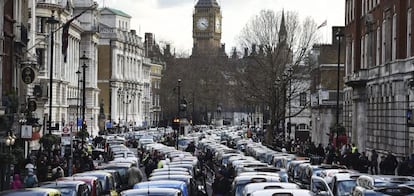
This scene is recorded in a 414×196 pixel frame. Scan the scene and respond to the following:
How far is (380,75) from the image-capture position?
56.1 metres

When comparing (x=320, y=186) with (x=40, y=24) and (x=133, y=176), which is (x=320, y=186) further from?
(x=40, y=24)

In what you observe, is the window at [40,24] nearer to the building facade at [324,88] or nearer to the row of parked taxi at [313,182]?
the building facade at [324,88]

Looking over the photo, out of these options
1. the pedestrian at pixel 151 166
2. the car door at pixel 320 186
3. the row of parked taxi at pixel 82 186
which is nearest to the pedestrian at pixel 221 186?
the car door at pixel 320 186

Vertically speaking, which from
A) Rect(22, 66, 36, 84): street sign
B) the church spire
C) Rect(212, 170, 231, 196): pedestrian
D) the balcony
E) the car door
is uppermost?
the church spire

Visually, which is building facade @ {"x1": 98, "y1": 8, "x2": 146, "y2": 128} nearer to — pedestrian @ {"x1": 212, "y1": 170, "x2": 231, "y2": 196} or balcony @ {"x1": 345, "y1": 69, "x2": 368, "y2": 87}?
balcony @ {"x1": 345, "y1": 69, "x2": 368, "y2": 87}

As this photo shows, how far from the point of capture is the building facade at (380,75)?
162 ft

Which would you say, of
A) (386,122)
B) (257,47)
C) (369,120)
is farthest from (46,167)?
(257,47)

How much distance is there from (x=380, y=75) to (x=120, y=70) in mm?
123085

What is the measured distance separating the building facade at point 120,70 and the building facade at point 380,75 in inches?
3633

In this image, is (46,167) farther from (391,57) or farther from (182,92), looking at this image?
(182,92)

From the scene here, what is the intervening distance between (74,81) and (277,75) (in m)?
36.0

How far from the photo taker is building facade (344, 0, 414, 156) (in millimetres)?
49438

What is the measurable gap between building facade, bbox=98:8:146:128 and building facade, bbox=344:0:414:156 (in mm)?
92272

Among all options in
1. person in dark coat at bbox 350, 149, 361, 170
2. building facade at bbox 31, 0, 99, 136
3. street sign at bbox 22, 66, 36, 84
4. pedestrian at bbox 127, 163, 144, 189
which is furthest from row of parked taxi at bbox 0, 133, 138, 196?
building facade at bbox 31, 0, 99, 136
